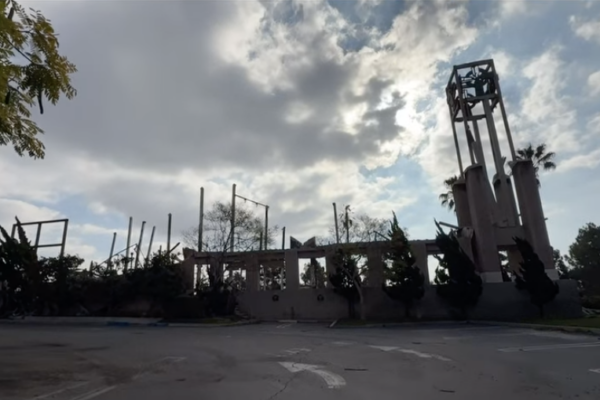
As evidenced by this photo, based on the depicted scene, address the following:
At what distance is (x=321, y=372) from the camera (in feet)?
30.5

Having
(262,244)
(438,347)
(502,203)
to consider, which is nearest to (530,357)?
(438,347)

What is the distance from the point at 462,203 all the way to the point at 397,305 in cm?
994

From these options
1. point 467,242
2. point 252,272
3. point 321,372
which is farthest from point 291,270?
point 321,372

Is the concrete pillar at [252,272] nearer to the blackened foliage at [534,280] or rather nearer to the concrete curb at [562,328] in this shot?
the blackened foliage at [534,280]

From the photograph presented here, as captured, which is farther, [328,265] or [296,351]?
[328,265]

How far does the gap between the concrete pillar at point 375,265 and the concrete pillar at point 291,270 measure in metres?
5.75

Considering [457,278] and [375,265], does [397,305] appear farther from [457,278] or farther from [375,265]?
[457,278]

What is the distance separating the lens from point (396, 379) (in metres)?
8.41

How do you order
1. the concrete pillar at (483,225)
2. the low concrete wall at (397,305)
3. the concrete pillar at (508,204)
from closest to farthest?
the low concrete wall at (397,305), the concrete pillar at (483,225), the concrete pillar at (508,204)

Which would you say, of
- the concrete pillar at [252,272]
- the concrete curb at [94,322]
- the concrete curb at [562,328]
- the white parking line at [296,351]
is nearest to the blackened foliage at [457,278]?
the concrete curb at [562,328]

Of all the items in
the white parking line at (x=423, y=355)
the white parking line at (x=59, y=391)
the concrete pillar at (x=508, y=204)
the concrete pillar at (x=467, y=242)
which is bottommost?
the white parking line at (x=59, y=391)

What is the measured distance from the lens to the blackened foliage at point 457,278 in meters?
30.7

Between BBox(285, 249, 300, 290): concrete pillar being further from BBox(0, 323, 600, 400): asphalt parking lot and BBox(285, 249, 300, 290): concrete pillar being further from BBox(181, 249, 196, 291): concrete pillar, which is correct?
BBox(0, 323, 600, 400): asphalt parking lot

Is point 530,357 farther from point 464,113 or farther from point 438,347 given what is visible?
point 464,113
